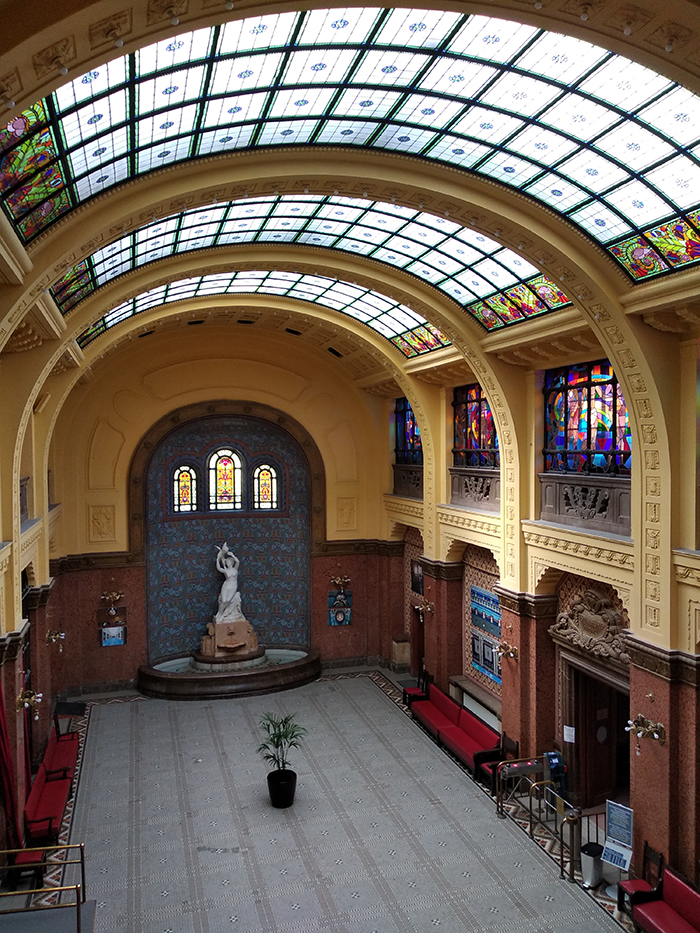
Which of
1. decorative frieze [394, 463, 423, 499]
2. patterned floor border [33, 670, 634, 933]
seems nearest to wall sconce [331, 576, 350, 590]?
decorative frieze [394, 463, 423, 499]

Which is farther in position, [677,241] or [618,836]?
[618,836]

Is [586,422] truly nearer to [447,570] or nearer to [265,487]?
[447,570]

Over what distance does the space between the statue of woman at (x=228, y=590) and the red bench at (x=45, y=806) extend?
8782 mm

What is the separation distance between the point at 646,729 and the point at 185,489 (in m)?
16.9

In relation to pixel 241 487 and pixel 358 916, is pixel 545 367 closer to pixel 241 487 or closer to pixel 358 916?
pixel 358 916

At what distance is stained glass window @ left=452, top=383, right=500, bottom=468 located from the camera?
61.4ft

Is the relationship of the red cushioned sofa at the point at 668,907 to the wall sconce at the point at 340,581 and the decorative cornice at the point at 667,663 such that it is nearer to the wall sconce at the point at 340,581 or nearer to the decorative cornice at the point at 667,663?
the decorative cornice at the point at 667,663

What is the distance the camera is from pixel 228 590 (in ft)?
79.8

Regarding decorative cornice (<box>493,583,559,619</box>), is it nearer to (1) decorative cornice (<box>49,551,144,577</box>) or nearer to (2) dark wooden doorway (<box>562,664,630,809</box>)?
(2) dark wooden doorway (<box>562,664,630,809</box>)

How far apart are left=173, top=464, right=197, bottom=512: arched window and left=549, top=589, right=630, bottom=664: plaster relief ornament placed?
13726 mm

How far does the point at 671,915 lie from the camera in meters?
10.8

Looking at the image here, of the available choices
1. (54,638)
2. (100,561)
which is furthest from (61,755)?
(100,561)

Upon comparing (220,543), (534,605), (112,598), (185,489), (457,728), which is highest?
(185,489)

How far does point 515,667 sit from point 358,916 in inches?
245
